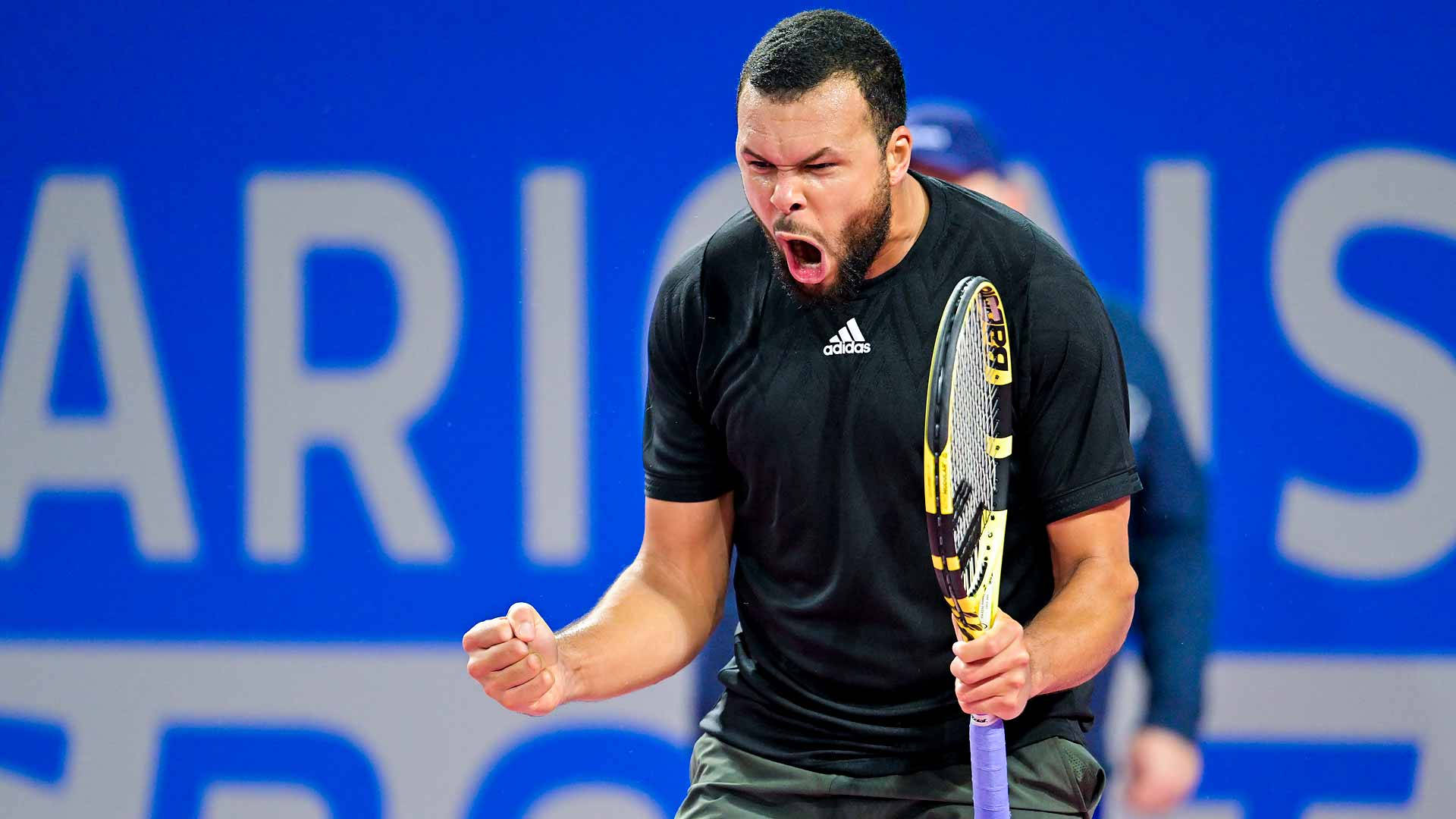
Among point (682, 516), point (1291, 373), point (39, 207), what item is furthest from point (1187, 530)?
point (39, 207)

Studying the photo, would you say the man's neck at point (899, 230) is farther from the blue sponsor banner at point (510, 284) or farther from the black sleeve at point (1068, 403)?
the blue sponsor banner at point (510, 284)

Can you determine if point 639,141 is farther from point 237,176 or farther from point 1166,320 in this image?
point 1166,320

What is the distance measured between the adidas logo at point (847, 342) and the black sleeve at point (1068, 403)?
190mm

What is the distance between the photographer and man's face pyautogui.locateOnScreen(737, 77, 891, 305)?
5.96 feet

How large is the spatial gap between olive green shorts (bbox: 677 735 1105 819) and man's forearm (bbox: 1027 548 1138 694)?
0.12m

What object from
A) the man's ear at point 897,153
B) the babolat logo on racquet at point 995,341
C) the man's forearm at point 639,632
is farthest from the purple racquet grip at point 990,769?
the man's ear at point 897,153

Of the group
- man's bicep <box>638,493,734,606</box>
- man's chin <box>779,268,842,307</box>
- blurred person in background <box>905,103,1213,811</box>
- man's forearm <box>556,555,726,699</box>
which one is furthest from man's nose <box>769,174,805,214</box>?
blurred person in background <box>905,103,1213,811</box>

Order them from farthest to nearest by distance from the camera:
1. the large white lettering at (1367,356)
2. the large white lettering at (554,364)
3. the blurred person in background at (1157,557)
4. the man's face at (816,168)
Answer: the large white lettering at (554,364) < the large white lettering at (1367,356) < the blurred person in background at (1157,557) < the man's face at (816,168)

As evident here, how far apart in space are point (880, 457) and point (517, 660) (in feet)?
1.64

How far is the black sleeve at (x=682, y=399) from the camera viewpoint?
2.03 m

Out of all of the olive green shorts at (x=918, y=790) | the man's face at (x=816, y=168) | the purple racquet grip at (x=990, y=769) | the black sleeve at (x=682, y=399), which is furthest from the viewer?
the black sleeve at (x=682, y=399)

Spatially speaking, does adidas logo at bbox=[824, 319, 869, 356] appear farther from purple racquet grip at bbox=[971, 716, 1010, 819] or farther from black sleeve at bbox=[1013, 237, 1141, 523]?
purple racquet grip at bbox=[971, 716, 1010, 819]

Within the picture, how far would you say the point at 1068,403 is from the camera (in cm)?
188

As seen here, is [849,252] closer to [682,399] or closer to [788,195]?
[788,195]
